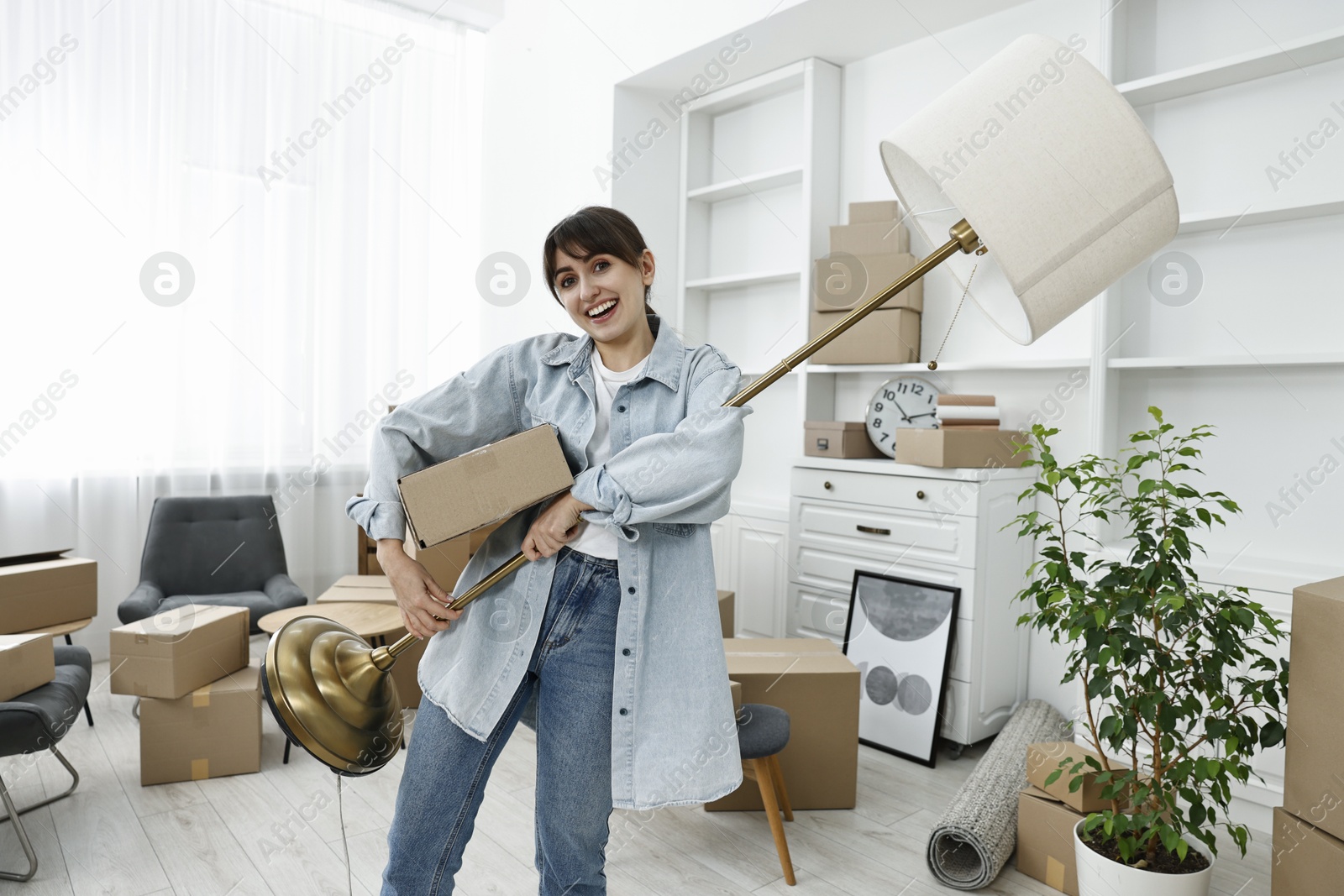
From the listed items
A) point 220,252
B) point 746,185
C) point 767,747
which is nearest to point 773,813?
point 767,747

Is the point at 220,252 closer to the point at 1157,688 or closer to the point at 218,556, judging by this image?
the point at 218,556

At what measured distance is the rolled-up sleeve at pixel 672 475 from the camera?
3.74 ft

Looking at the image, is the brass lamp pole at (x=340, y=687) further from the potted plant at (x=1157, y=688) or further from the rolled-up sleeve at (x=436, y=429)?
the potted plant at (x=1157, y=688)

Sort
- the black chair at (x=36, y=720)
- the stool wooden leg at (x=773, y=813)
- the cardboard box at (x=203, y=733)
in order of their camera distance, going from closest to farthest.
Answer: the black chair at (x=36, y=720) → the stool wooden leg at (x=773, y=813) → the cardboard box at (x=203, y=733)

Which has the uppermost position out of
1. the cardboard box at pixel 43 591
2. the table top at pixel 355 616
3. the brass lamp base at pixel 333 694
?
the brass lamp base at pixel 333 694

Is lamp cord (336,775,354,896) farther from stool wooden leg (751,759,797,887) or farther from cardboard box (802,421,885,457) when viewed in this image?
cardboard box (802,421,885,457)

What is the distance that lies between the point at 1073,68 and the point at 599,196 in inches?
130

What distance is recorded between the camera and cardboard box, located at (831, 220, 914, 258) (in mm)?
3188

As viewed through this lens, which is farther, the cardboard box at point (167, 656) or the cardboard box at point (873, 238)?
the cardboard box at point (873, 238)

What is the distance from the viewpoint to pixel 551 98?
4.29 metres

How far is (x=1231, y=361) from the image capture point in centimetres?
245

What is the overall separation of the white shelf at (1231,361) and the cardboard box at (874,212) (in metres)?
0.95

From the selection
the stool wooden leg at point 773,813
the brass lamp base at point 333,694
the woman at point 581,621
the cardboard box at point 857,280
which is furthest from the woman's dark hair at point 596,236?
the cardboard box at point 857,280

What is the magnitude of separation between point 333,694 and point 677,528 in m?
0.54
